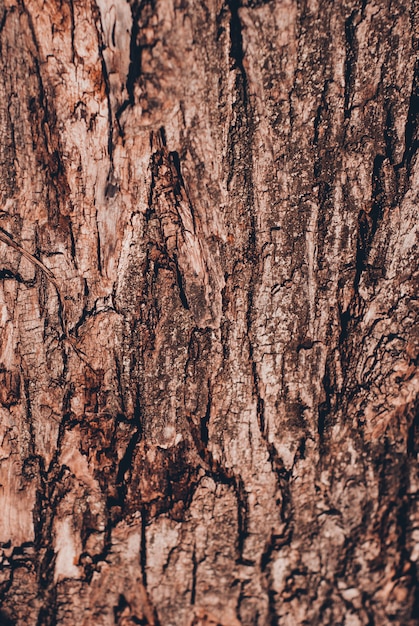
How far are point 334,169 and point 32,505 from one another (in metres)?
2.39

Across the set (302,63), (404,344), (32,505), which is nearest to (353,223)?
(404,344)

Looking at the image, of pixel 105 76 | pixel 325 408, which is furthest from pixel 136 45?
pixel 325 408

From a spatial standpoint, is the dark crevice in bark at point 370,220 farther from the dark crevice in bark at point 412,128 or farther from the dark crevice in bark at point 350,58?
the dark crevice in bark at point 350,58

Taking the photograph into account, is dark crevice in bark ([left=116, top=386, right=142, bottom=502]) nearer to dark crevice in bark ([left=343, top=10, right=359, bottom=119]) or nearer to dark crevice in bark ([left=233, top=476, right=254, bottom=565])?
dark crevice in bark ([left=233, top=476, right=254, bottom=565])

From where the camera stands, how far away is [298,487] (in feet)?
9.55

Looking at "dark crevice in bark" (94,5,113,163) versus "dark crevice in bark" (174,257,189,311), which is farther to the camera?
"dark crevice in bark" (174,257,189,311)

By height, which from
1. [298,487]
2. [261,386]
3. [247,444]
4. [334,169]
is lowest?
[298,487]

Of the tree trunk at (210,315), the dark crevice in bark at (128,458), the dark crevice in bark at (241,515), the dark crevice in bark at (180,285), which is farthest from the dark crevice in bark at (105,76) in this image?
the dark crevice in bark at (241,515)

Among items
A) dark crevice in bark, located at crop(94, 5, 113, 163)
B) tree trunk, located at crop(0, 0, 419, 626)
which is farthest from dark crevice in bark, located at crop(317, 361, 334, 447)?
dark crevice in bark, located at crop(94, 5, 113, 163)

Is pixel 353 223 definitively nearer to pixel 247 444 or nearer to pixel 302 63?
pixel 302 63

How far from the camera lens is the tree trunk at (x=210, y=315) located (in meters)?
2.84

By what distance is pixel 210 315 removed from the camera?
302 centimetres

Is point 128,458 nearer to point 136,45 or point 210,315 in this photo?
point 210,315

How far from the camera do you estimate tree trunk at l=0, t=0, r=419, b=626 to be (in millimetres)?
2836
